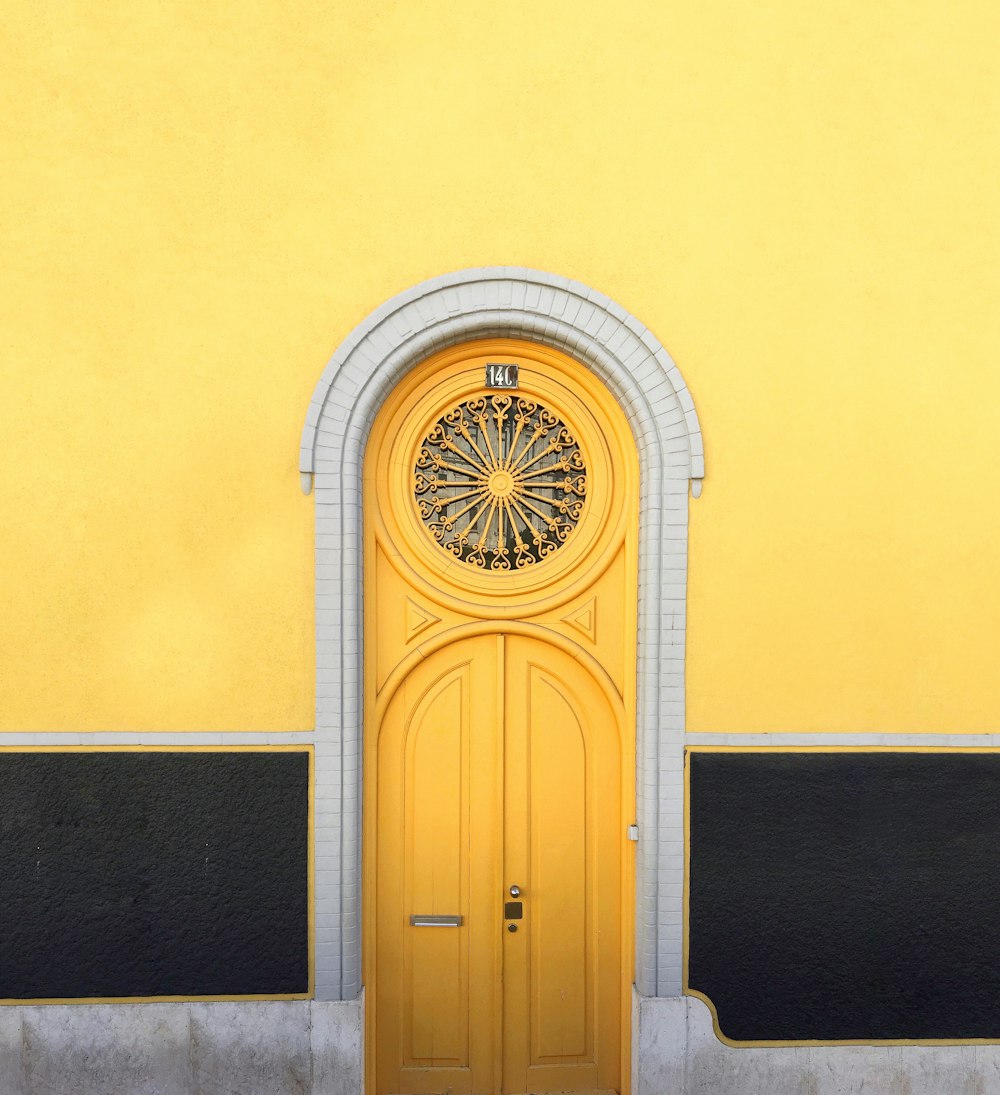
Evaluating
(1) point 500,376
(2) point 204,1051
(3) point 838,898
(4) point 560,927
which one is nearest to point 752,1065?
(3) point 838,898

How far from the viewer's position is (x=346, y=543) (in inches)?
173

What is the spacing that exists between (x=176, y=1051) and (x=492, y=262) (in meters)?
4.35

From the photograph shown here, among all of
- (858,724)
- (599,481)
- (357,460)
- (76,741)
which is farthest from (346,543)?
(858,724)

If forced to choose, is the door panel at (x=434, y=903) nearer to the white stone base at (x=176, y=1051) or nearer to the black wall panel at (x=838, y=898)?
the white stone base at (x=176, y=1051)

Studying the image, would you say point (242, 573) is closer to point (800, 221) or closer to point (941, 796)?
point (800, 221)

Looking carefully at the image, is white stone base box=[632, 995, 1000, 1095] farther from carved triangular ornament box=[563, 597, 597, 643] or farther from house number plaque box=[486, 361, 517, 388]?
house number plaque box=[486, 361, 517, 388]

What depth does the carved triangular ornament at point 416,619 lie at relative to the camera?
4668 mm

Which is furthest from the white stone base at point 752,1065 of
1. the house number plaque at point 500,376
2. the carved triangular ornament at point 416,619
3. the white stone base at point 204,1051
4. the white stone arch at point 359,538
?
the house number plaque at point 500,376

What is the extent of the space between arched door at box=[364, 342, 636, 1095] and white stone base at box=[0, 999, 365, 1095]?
39cm

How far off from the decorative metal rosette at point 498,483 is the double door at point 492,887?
0.54 metres

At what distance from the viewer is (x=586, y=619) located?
4695 mm

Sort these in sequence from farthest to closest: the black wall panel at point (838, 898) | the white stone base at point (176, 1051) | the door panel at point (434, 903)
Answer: the door panel at point (434, 903), the black wall panel at point (838, 898), the white stone base at point (176, 1051)

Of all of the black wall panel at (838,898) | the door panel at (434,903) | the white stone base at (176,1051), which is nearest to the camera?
the white stone base at (176,1051)

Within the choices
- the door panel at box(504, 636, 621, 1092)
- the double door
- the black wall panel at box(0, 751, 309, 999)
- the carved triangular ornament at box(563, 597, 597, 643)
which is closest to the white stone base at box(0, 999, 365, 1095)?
the black wall panel at box(0, 751, 309, 999)
